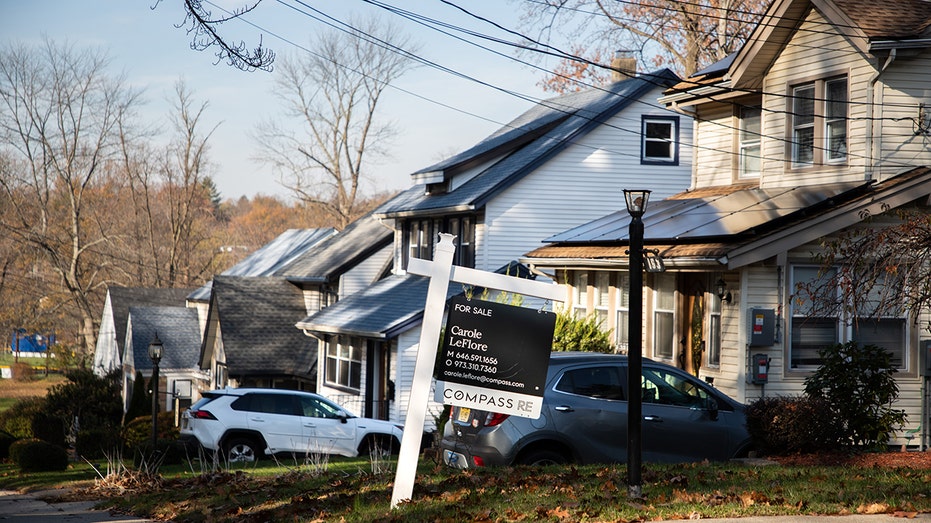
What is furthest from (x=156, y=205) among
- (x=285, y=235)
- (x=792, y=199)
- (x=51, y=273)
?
(x=792, y=199)

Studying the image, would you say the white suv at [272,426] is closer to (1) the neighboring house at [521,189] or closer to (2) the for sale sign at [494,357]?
(1) the neighboring house at [521,189]

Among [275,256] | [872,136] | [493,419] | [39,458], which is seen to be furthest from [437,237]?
[275,256]

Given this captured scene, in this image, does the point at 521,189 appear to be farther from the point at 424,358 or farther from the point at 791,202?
the point at 424,358

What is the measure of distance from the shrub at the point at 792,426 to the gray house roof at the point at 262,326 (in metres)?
Answer: 25.1

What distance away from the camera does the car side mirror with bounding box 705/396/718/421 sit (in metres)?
13.4

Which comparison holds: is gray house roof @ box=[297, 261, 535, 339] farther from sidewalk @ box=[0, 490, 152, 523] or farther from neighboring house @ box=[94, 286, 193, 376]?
neighboring house @ box=[94, 286, 193, 376]

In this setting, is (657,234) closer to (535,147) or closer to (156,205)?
(535,147)

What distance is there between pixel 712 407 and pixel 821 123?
770 centimetres

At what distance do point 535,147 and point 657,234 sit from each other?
12899mm

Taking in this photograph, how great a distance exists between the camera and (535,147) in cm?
3108

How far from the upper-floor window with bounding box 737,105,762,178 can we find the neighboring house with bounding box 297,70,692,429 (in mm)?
7687

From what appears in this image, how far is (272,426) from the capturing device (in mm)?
21391

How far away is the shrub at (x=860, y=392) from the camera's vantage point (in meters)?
14.1

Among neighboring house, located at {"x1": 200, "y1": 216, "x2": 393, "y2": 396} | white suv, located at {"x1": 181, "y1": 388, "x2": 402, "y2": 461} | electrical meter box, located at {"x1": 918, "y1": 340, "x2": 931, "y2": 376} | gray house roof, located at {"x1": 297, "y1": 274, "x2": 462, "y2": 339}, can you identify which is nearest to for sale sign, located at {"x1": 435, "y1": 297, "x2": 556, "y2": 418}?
electrical meter box, located at {"x1": 918, "y1": 340, "x2": 931, "y2": 376}
